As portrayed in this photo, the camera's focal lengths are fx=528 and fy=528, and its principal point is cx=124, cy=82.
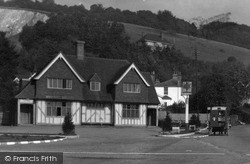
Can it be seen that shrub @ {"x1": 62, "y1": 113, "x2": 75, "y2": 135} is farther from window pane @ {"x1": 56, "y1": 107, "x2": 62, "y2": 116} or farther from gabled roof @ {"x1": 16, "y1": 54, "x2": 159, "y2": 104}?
gabled roof @ {"x1": 16, "y1": 54, "x2": 159, "y2": 104}

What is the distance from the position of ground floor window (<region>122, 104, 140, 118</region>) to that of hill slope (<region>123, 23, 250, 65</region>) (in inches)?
3619

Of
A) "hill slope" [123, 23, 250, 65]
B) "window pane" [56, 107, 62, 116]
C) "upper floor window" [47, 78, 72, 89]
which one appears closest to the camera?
"window pane" [56, 107, 62, 116]

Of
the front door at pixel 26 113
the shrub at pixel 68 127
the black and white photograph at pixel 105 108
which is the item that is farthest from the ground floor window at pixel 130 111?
the shrub at pixel 68 127

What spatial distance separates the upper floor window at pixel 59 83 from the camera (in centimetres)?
6397

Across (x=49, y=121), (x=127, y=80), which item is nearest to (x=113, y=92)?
(x=127, y=80)

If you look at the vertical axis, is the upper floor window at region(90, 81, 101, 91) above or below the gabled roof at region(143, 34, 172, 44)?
below

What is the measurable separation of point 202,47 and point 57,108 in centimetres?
11414

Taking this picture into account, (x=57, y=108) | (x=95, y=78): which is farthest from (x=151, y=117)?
(x=57, y=108)

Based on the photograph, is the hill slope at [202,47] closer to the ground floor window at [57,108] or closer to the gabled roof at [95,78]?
the gabled roof at [95,78]

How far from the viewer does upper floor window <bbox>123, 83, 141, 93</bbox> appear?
68812mm

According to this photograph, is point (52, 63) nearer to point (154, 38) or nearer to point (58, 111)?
point (58, 111)

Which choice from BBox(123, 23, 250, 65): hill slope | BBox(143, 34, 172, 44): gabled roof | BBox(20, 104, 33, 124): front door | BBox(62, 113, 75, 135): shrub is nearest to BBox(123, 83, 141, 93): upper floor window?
BBox(20, 104, 33, 124): front door

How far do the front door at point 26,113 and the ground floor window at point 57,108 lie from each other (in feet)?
7.37

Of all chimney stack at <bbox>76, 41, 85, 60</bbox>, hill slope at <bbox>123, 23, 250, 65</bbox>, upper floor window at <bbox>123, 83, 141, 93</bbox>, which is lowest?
upper floor window at <bbox>123, 83, 141, 93</bbox>
